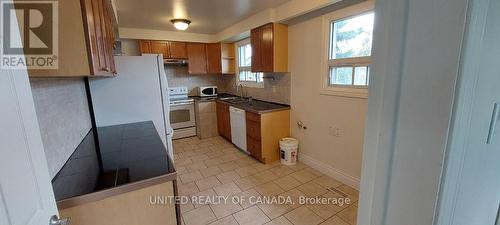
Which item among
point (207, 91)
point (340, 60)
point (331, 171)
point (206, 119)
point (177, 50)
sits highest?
point (177, 50)

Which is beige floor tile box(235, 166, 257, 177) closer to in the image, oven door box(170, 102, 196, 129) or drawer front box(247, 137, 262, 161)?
drawer front box(247, 137, 262, 161)

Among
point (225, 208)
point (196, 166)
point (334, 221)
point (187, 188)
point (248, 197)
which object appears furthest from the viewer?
point (196, 166)

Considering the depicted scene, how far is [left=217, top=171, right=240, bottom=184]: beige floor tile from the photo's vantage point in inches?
109

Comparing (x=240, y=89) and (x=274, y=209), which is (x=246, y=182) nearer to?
(x=274, y=209)

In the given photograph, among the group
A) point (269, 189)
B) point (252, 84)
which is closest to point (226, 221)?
point (269, 189)

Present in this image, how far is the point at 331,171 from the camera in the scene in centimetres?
276

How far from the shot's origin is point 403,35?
41 cm

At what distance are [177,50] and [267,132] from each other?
9.07 ft

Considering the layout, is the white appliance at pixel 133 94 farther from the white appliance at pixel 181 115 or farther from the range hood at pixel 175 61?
the range hood at pixel 175 61

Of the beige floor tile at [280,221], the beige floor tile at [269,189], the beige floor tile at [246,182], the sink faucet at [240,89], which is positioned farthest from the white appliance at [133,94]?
the sink faucet at [240,89]

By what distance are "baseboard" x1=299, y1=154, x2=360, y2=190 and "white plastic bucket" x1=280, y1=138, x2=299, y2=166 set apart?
17cm

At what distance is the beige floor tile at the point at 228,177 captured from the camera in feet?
9.07

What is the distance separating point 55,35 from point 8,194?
2.40 feet

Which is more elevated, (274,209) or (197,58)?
(197,58)
